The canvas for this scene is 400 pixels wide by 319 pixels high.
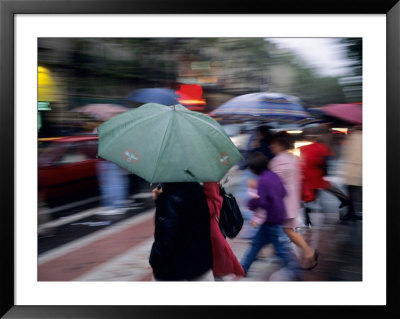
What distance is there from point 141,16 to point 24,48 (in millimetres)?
1168

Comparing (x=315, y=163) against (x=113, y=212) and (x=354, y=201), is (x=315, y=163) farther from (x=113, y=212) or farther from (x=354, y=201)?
(x=113, y=212)

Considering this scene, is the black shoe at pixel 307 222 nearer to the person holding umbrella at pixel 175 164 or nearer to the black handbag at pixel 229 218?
the black handbag at pixel 229 218

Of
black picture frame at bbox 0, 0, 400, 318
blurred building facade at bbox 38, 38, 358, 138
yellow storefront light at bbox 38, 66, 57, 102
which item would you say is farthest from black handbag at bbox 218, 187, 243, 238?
yellow storefront light at bbox 38, 66, 57, 102

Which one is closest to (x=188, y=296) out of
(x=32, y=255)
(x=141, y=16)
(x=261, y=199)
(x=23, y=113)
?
(x=261, y=199)

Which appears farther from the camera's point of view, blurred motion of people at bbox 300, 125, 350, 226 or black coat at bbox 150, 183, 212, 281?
blurred motion of people at bbox 300, 125, 350, 226

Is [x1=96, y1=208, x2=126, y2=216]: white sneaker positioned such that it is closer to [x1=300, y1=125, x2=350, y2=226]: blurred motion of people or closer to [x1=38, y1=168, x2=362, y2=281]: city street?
[x1=38, y1=168, x2=362, y2=281]: city street

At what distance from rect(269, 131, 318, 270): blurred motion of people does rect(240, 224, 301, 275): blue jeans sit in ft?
0.30

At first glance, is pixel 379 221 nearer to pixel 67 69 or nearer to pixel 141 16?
pixel 141 16

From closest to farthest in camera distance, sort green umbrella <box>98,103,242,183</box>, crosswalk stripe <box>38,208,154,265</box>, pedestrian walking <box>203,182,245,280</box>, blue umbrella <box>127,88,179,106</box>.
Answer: green umbrella <box>98,103,242,183</box>
pedestrian walking <box>203,182,245,280</box>
crosswalk stripe <box>38,208,154,265</box>
blue umbrella <box>127,88,179,106</box>

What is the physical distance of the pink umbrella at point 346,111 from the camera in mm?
4602

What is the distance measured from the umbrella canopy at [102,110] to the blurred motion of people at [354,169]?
7.57ft

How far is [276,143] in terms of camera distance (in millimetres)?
4863

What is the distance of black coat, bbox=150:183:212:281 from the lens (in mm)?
3807

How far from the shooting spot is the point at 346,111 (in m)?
4.68
